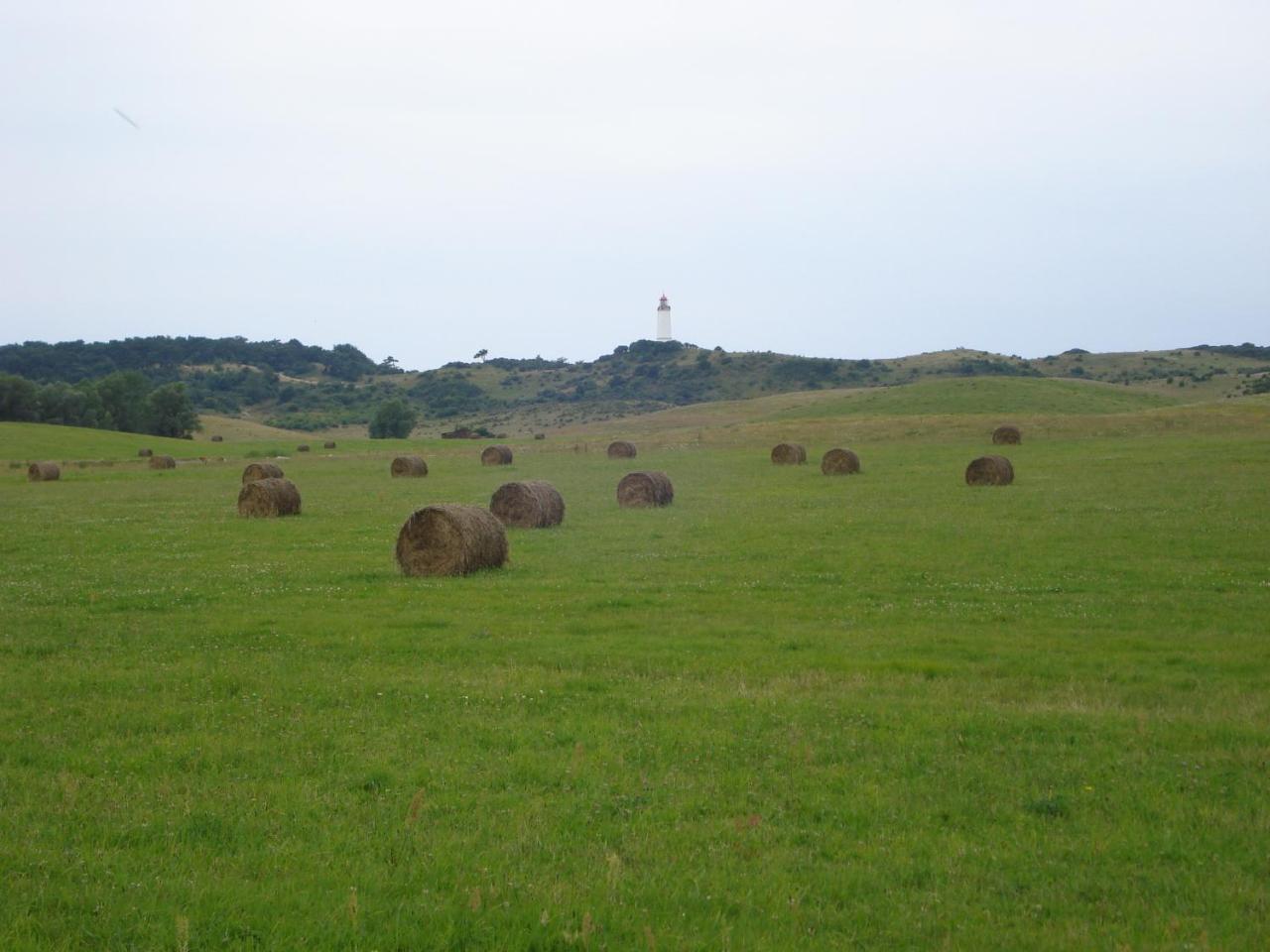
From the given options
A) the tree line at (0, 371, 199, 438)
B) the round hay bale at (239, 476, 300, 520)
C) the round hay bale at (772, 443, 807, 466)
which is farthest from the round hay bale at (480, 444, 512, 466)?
the tree line at (0, 371, 199, 438)

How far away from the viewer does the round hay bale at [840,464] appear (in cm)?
4219

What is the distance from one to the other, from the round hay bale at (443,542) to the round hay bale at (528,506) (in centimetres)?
659

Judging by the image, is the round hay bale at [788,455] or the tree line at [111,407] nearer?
the round hay bale at [788,455]

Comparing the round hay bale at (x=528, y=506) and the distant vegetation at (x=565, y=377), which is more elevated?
the distant vegetation at (x=565, y=377)

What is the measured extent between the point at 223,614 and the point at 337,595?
215cm

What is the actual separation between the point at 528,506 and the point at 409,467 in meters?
24.5

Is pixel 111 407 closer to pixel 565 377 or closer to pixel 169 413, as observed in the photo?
pixel 169 413

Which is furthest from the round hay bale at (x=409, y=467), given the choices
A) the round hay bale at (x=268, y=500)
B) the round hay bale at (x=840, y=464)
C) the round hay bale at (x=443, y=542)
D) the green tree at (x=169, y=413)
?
the green tree at (x=169, y=413)

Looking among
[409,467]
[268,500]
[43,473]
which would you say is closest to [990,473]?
[268,500]

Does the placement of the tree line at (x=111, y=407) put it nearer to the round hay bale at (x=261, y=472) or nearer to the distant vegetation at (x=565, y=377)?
the distant vegetation at (x=565, y=377)

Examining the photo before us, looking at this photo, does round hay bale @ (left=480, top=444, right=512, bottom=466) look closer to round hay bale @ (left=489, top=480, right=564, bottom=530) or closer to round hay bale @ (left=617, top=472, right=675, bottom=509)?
round hay bale @ (left=617, top=472, right=675, bottom=509)

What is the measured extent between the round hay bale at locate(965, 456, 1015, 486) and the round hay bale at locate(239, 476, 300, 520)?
21.7 meters

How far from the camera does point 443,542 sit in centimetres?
1956

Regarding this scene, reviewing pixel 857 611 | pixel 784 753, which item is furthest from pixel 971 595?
pixel 784 753
